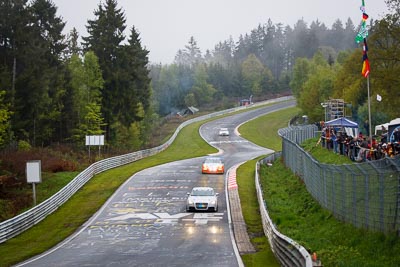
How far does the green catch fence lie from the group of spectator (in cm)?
292

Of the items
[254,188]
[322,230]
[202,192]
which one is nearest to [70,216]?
[202,192]

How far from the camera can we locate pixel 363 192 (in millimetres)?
17391

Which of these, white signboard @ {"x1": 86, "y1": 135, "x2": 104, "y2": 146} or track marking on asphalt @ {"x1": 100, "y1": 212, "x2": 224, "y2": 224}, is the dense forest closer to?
white signboard @ {"x1": 86, "y1": 135, "x2": 104, "y2": 146}

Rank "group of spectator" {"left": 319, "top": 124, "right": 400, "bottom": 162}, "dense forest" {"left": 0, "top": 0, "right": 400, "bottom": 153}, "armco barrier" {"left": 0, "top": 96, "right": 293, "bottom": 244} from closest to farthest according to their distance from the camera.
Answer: "group of spectator" {"left": 319, "top": 124, "right": 400, "bottom": 162}
"armco barrier" {"left": 0, "top": 96, "right": 293, "bottom": 244}
"dense forest" {"left": 0, "top": 0, "right": 400, "bottom": 153}

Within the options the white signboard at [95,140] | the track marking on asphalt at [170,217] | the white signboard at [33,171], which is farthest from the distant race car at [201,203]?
the white signboard at [95,140]

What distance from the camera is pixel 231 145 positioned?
76.6 m

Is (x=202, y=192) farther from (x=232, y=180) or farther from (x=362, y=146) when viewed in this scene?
Result: (x=232, y=180)

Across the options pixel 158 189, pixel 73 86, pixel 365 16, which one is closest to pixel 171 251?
pixel 158 189

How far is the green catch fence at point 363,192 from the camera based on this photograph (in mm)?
14859

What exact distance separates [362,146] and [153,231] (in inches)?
449

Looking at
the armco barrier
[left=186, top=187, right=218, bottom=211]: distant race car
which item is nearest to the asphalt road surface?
[left=186, top=187, right=218, bottom=211]: distant race car

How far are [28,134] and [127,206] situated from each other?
26.0 m

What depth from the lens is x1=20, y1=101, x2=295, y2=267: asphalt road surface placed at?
20.5m

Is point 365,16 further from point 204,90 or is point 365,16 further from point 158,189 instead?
point 204,90
